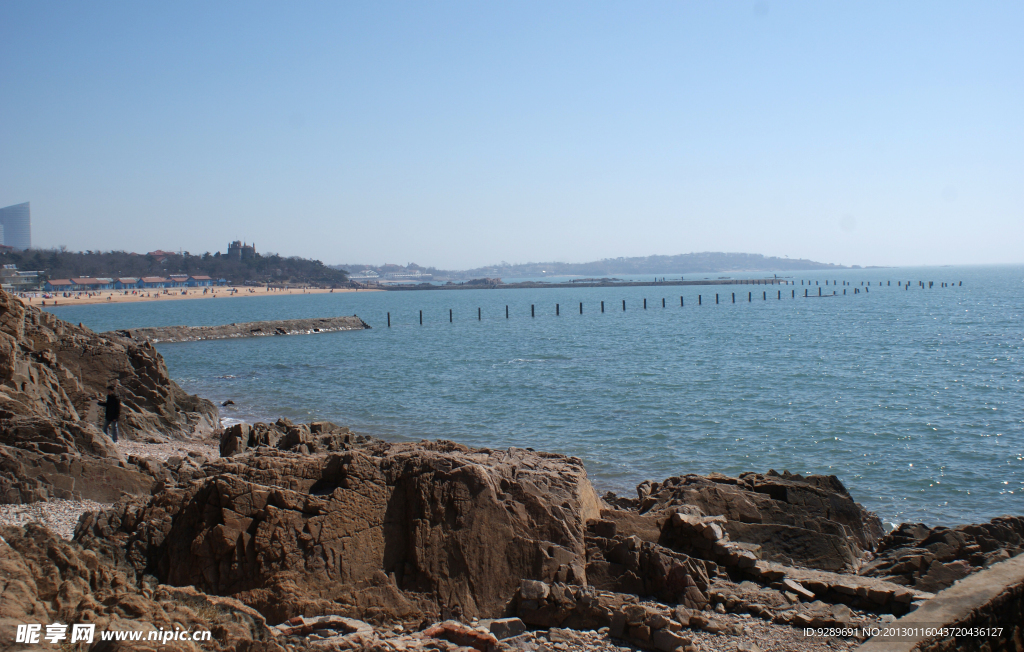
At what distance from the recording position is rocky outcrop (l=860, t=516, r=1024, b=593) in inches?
313

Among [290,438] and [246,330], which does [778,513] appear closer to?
[290,438]

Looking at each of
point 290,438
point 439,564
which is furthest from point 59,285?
point 439,564

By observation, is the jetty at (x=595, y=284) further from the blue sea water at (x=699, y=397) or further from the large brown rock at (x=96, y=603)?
the large brown rock at (x=96, y=603)

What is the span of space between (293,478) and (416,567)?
154cm

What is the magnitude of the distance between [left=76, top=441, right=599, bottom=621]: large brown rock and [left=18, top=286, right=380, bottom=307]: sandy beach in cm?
10478

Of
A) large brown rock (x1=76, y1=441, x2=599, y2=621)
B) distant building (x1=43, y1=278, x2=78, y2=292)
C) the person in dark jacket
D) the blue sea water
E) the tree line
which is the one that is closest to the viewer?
large brown rock (x1=76, y1=441, x2=599, y2=621)

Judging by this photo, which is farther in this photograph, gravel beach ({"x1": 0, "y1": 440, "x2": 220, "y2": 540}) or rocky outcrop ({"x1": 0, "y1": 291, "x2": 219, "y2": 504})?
rocky outcrop ({"x1": 0, "y1": 291, "x2": 219, "y2": 504})

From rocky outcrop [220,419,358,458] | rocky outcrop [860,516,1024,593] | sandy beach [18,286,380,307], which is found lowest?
rocky outcrop [860,516,1024,593]

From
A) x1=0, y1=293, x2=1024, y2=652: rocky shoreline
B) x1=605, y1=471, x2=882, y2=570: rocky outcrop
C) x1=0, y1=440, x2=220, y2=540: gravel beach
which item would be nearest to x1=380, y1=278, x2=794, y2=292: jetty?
x1=605, y1=471, x2=882, y2=570: rocky outcrop

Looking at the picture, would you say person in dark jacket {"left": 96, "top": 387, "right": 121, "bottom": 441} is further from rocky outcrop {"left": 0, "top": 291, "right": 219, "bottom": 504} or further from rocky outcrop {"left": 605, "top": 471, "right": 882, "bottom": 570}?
rocky outcrop {"left": 605, "top": 471, "right": 882, "bottom": 570}

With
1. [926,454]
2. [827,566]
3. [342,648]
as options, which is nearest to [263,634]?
[342,648]

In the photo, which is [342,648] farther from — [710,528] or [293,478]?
[710,528]

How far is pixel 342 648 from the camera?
538 cm

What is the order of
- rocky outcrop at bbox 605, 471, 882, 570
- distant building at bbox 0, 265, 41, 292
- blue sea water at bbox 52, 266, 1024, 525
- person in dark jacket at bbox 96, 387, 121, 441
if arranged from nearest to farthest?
rocky outcrop at bbox 605, 471, 882, 570, person in dark jacket at bbox 96, 387, 121, 441, blue sea water at bbox 52, 266, 1024, 525, distant building at bbox 0, 265, 41, 292
